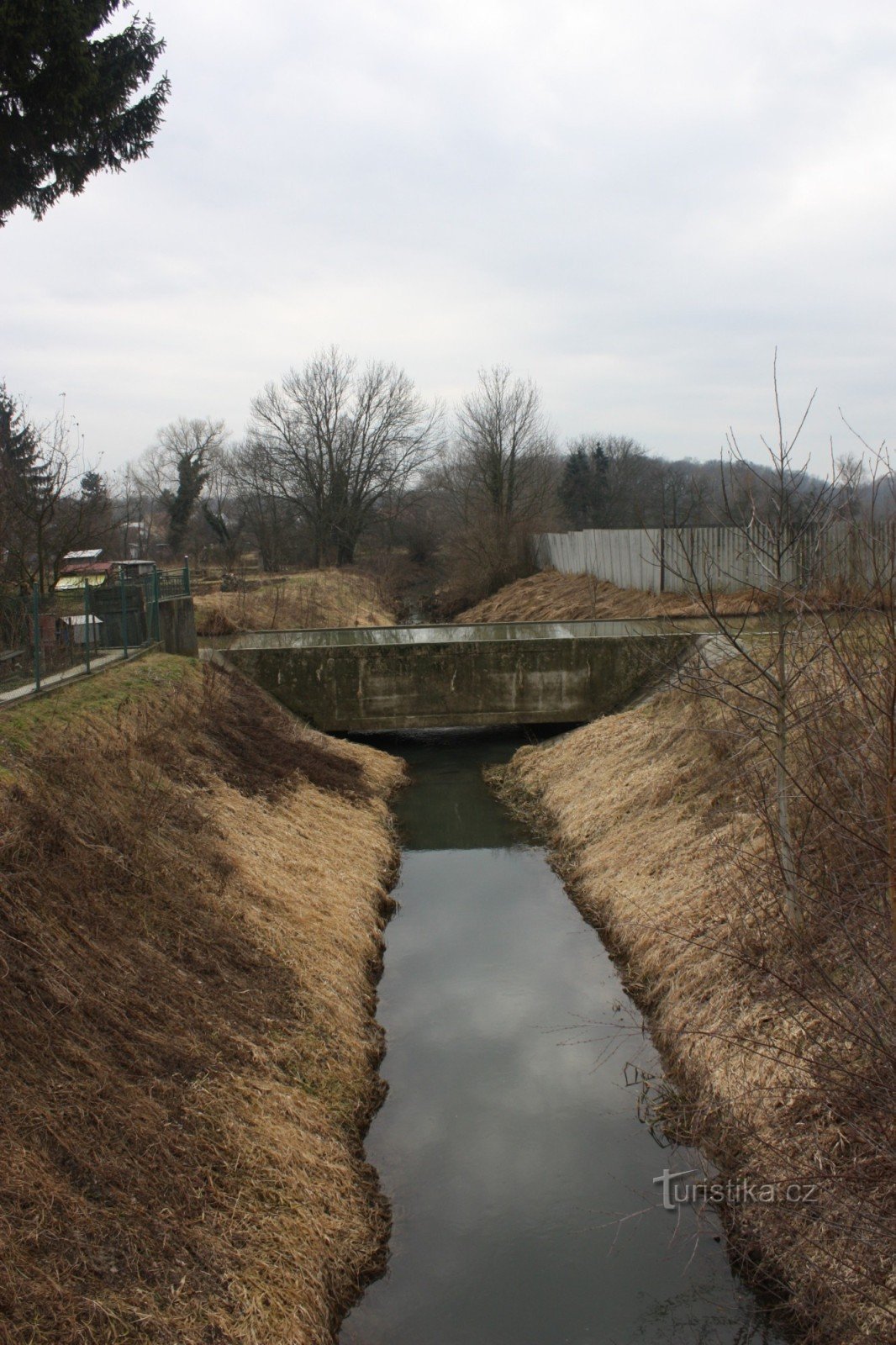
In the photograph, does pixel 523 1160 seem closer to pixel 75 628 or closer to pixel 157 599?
pixel 75 628

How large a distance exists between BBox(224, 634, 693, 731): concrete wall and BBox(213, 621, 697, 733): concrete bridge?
0.02 meters

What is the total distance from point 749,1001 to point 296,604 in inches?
1154

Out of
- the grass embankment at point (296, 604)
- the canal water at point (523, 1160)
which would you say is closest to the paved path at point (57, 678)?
the canal water at point (523, 1160)

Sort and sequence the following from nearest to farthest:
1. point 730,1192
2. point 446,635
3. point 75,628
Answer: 1. point 730,1192
2. point 75,628
3. point 446,635

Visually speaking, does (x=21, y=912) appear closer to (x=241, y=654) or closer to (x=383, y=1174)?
(x=383, y=1174)

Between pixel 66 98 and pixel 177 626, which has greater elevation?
pixel 66 98

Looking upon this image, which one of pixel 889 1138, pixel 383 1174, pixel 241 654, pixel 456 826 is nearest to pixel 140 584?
pixel 241 654

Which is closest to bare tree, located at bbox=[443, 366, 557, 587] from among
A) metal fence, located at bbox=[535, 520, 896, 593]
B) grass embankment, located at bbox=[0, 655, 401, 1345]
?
metal fence, located at bbox=[535, 520, 896, 593]

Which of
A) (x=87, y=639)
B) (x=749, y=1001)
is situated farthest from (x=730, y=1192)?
(x=87, y=639)

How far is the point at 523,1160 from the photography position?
7.16 m

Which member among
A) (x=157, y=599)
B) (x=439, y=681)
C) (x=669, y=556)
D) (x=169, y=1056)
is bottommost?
(x=169, y=1056)

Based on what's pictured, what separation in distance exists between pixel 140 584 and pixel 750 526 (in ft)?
46.7

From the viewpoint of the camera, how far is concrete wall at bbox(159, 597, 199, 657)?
19547 millimetres

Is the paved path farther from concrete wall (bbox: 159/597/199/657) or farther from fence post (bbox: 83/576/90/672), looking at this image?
concrete wall (bbox: 159/597/199/657)
